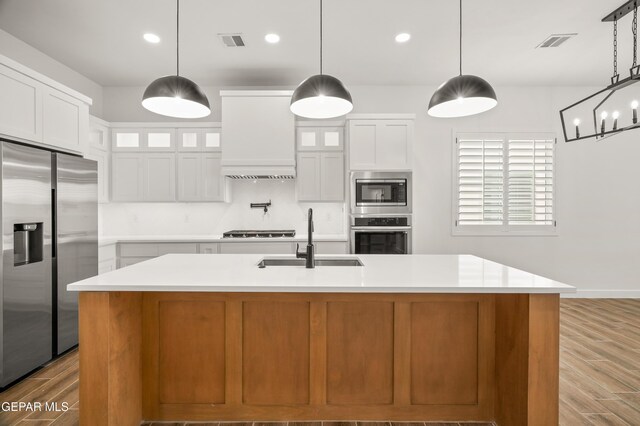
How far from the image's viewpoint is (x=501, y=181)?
4.97m

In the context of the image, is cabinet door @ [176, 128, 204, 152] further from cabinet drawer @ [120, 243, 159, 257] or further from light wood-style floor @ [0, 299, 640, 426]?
light wood-style floor @ [0, 299, 640, 426]

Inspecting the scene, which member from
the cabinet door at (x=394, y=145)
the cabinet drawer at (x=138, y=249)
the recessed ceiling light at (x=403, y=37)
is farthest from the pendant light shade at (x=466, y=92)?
the cabinet drawer at (x=138, y=249)

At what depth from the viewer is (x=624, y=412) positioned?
88.5 inches

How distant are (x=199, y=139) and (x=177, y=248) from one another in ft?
4.78

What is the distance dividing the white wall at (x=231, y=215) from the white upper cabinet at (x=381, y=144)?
3.04 ft

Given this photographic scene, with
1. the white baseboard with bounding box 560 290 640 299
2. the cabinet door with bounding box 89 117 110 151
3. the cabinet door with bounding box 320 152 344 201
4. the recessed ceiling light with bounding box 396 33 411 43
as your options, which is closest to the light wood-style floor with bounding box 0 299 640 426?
the white baseboard with bounding box 560 290 640 299

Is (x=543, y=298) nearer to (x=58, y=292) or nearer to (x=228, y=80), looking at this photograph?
(x=58, y=292)

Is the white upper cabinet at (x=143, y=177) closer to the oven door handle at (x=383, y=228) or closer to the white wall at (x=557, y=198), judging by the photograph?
the white wall at (x=557, y=198)

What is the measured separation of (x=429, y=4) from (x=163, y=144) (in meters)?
3.55

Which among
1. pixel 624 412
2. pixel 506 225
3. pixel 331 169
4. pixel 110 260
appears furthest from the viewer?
pixel 506 225

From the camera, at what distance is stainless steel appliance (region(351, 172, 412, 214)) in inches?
170

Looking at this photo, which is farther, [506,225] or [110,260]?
[506,225]

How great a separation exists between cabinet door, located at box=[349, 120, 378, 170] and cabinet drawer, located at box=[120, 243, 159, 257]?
2671 mm

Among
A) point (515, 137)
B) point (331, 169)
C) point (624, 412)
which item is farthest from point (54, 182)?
point (515, 137)
